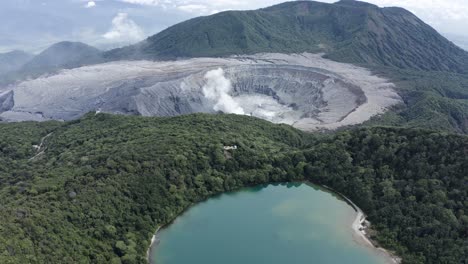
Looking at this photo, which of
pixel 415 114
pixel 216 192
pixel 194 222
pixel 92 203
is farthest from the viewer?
pixel 415 114

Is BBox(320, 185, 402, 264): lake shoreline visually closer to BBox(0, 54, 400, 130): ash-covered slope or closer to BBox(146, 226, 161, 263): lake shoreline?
BBox(146, 226, 161, 263): lake shoreline

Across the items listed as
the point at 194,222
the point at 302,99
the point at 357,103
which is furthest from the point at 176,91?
the point at 194,222

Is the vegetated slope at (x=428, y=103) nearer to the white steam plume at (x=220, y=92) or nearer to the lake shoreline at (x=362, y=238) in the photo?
the white steam plume at (x=220, y=92)

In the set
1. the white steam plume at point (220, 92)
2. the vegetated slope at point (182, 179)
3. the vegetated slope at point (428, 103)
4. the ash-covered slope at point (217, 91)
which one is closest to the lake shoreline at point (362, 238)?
the vegetated slope at point (182, 179)

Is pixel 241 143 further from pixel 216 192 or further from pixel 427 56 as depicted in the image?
pixel 427 56

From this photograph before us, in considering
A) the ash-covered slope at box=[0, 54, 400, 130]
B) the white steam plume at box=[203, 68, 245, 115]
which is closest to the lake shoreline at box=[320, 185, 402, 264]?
the ash-covered slope at box=[0, 54, 400, 130]

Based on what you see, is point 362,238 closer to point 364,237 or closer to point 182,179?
point 364,237

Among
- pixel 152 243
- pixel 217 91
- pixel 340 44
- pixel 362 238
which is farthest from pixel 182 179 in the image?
pixel 340 44
